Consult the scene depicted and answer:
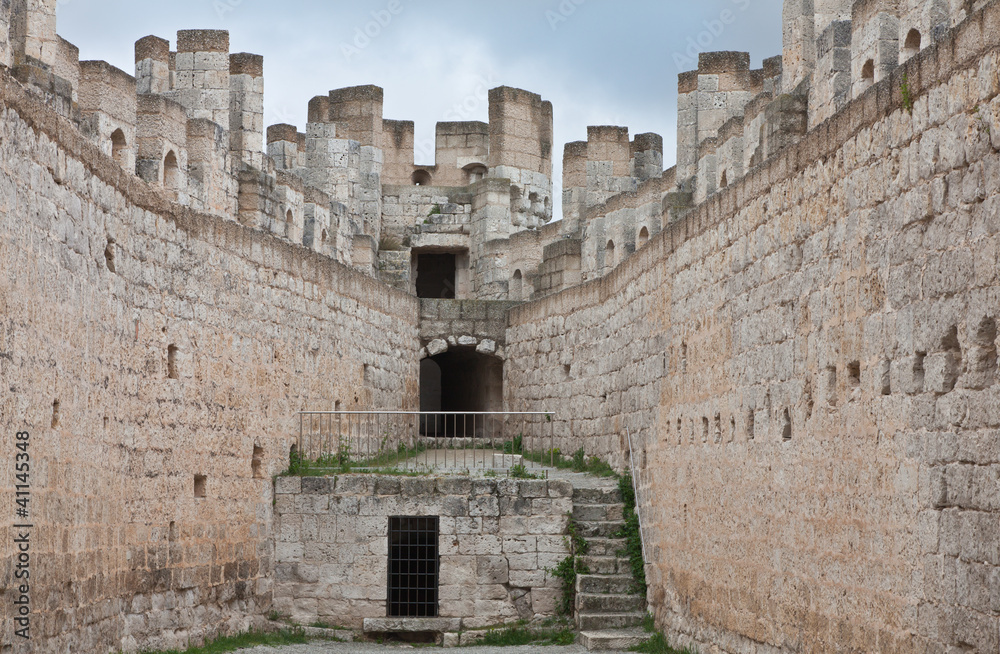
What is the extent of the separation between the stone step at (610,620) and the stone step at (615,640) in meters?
0.25

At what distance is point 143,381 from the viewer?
1207 cm

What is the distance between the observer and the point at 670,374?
13938 millimetres

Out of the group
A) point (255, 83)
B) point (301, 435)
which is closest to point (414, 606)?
point (301, 435)

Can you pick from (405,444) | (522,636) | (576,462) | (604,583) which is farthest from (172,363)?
(576,462)

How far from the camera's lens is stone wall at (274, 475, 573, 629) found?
1528 centimetres

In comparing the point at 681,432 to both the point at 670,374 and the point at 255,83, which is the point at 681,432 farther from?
the point at 255,83

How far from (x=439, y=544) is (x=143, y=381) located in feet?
15.0

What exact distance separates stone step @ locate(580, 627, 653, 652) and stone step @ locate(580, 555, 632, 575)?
103 centimetres

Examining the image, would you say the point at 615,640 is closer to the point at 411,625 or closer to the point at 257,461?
the point at 411,625

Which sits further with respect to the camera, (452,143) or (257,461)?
(452,143)

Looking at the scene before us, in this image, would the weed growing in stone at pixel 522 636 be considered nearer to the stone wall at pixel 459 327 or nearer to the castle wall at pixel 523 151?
the stone wall at pixel 459 327

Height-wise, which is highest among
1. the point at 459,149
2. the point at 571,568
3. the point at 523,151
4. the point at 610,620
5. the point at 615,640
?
the point at 459,149

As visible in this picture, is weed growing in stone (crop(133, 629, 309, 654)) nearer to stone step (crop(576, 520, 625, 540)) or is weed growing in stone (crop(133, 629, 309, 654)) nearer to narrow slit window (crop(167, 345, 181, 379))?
narrow slit window (crop(167, 345, 181, 379))

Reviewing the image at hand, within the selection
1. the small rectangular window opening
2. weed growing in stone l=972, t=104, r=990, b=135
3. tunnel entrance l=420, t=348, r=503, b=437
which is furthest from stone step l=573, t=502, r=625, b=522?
weed growing in stone l=972, t=104, r=990, b=135
